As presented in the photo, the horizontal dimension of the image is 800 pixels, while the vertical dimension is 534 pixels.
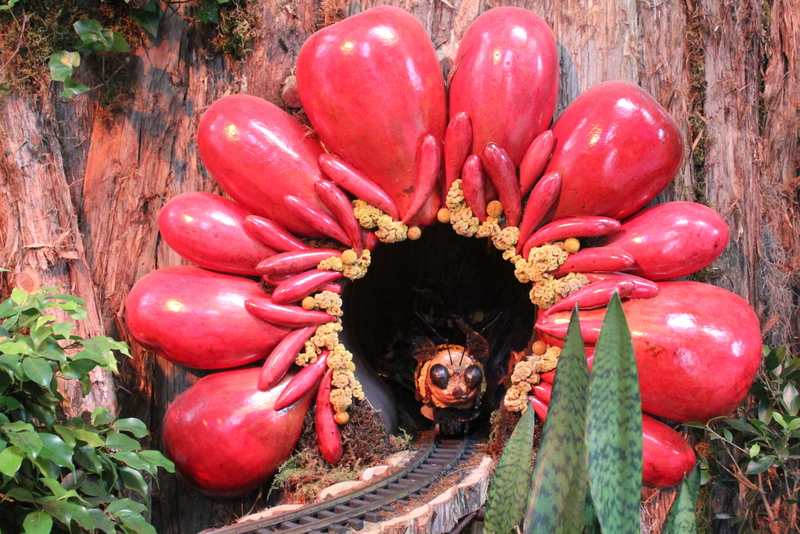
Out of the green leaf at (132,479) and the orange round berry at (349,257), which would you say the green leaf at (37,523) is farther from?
the orange round berry at (349,257)

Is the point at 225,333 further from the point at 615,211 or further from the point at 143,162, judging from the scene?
the point at 615,211

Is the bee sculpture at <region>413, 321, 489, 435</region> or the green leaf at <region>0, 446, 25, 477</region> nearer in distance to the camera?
the green leaf at <region>0, 446, 25, 477</region>

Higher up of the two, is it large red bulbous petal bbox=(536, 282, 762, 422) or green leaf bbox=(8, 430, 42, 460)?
green leaf bbox=(8, 430, 42, 460)

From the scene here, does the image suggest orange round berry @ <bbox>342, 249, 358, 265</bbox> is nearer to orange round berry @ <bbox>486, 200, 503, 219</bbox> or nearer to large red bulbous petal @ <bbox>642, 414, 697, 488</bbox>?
orange round berry @ <bbox>486, 200, 503, 219</bbox>

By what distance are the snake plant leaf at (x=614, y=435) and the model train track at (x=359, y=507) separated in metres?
0.96

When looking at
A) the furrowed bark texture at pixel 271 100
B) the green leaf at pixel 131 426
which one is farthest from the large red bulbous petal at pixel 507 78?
the green leaf at pixel 131 426

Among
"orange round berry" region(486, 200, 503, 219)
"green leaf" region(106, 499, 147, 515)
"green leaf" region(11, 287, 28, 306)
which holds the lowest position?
"green leaf" region(106, 499, 147, 515)

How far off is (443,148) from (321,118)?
0.40 metres

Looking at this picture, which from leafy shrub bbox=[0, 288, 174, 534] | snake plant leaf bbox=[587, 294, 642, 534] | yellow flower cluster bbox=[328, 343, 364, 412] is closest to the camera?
snake plant leaf bbox=[587, 294, 642, 534]

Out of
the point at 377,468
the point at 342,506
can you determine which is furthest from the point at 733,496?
the point at 342,506

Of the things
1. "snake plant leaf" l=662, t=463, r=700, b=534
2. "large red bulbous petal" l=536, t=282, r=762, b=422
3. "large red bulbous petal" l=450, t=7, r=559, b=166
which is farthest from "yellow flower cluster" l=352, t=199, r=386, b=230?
"snake plant leaf" l=662, t=463, r=700, b=534

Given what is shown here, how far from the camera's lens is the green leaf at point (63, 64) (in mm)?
2131

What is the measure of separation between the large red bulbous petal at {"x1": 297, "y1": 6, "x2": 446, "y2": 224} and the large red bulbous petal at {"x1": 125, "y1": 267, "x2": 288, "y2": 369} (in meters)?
0.61

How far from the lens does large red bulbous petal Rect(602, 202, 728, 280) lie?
200 cm
